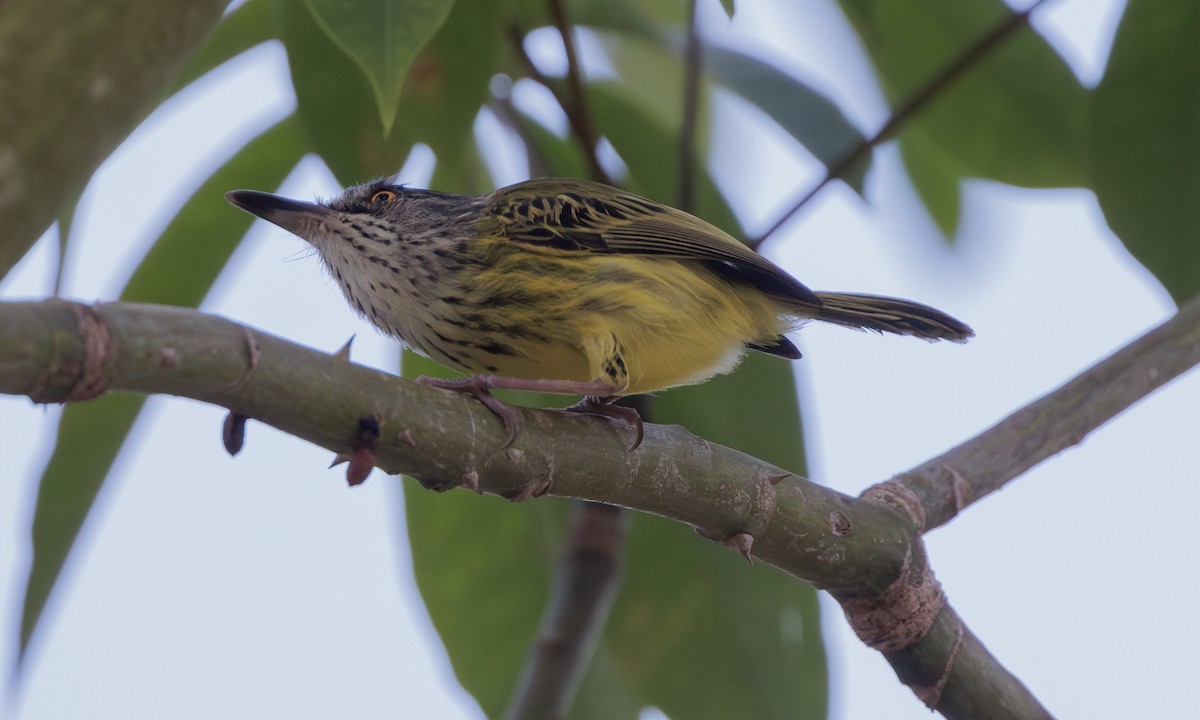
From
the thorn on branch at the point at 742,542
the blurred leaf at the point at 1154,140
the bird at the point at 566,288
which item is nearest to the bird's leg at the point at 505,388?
the bird at the point at 566,288

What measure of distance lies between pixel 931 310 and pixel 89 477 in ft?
6.69

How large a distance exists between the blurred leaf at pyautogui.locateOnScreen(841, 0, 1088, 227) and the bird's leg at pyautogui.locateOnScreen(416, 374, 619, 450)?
4.72 feet

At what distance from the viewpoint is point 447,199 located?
3.09 meters

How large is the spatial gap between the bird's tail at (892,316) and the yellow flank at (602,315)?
0.34 m

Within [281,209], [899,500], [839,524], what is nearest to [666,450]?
[839,524]

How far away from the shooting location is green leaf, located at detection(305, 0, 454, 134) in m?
1.99

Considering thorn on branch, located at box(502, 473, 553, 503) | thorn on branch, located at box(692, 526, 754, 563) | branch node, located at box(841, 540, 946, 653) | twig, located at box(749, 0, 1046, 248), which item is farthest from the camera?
twig, located at box(749, 0, 1046, 248)

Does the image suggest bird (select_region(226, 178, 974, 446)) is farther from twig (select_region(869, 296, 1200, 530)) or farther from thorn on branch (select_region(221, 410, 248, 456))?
thorn on branch (select_region(221, 410, 248, 456))

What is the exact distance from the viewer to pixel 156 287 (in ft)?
10.8

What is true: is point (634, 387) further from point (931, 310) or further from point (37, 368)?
point (37, 368)

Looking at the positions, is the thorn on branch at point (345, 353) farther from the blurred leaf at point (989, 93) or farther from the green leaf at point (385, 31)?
the blurred leaf at point (989, 93)

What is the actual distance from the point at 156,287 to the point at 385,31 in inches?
59.8

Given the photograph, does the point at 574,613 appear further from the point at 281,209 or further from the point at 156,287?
the point at 156,287

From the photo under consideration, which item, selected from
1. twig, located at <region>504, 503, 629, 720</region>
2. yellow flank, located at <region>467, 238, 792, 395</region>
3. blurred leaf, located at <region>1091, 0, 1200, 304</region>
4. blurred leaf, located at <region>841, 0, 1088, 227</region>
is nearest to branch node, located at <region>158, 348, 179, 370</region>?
yellow flank, located at <region>467, 238, 792, 395</region>
